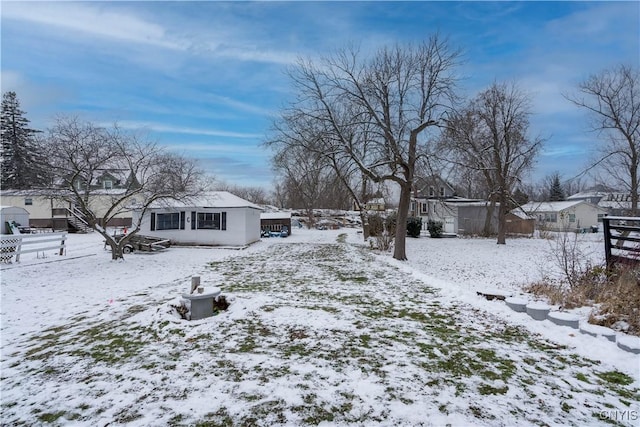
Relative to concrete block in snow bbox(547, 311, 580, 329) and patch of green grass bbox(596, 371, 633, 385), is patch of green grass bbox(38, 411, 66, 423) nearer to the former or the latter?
patch of green grass bbox(596, 371, 633, 385)

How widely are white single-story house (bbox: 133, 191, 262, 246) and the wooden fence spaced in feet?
49.1

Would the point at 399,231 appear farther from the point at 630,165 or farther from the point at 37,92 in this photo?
the point at 37,92

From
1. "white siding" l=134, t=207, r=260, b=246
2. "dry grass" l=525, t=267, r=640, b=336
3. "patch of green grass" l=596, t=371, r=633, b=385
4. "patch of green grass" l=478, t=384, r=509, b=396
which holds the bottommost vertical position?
"patch of green grass" l=596, t=371, r=633, b=385

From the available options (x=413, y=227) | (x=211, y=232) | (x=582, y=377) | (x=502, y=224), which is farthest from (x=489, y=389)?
(x=413, y=227)

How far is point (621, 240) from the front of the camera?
668 cm

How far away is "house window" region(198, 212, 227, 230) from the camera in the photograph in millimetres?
17766

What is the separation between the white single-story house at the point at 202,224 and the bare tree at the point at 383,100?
7.47 metres

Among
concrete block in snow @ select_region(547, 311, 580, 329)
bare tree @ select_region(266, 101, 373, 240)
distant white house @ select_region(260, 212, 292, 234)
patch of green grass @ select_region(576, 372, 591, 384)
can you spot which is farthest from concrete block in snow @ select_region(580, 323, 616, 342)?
distant white house @ select_region(260, 212, 292, 234)

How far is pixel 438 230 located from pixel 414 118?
1383 cm

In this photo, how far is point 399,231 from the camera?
41.6ft

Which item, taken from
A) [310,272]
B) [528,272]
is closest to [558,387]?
[310,272]

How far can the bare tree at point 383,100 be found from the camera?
38.5ft

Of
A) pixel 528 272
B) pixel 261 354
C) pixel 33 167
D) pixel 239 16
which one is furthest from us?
pixel 33 167

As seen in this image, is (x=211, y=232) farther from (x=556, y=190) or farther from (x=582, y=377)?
(x=556, y=190)
